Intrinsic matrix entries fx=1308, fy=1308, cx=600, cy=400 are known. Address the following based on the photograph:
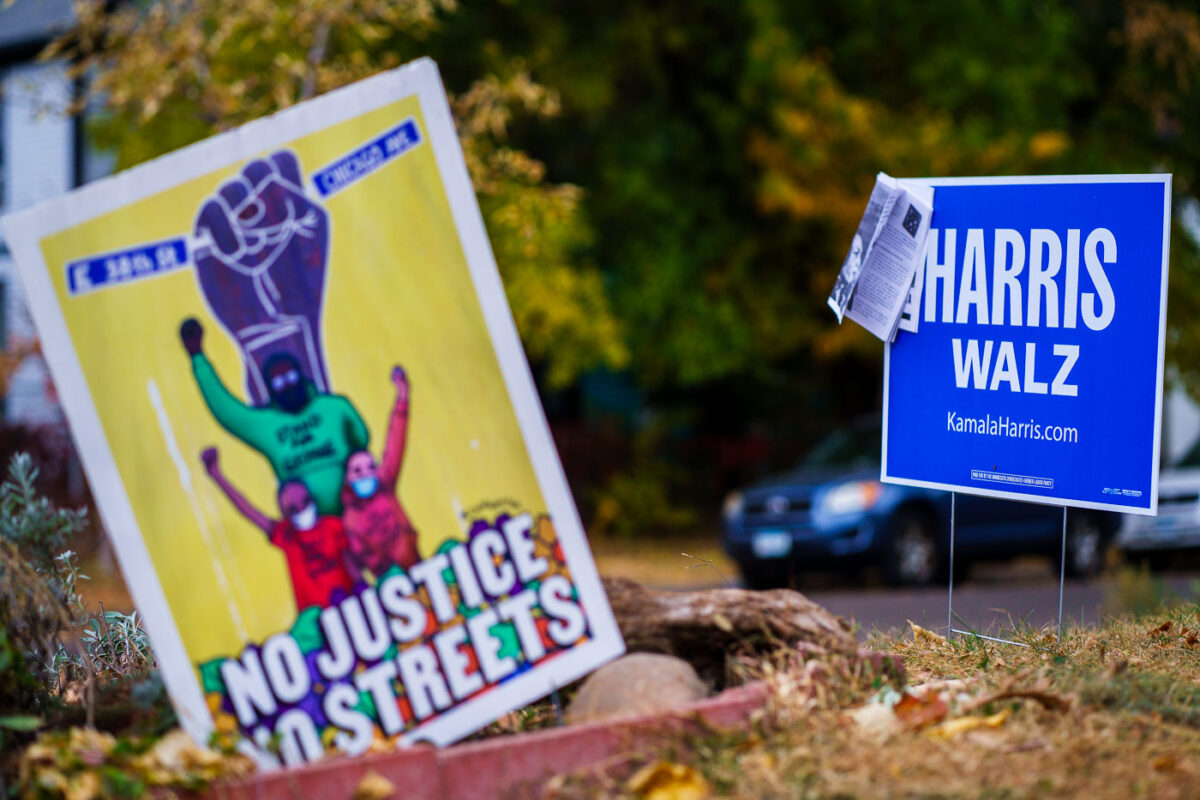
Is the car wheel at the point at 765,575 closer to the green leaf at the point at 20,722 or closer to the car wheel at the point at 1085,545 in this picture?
the car wheel at the point at 1085,545

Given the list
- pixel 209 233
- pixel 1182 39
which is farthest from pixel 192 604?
pixel 1182 39

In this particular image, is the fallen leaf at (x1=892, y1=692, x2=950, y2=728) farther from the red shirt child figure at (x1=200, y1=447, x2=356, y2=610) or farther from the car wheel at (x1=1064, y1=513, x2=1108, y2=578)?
the car wheel at (x1=1064, y1=513, x2=1108, y2=578)

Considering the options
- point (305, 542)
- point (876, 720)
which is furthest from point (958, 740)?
point (305, 542)

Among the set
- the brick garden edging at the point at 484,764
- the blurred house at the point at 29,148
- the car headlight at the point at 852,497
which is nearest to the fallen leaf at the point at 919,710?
the brick garden edging at the point at 484,764

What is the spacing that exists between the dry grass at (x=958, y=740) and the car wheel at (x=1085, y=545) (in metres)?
9.80

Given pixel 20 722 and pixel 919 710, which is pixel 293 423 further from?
pixel 919 710

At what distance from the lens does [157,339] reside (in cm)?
309

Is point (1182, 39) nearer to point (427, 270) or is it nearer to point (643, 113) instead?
point (643, 113)

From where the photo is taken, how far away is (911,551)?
38.0ft

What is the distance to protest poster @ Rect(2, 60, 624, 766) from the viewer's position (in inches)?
119

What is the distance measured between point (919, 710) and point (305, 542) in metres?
1.55

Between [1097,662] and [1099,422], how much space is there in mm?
860

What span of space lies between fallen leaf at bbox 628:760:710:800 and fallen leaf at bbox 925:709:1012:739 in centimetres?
63

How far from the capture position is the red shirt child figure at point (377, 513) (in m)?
3.10
